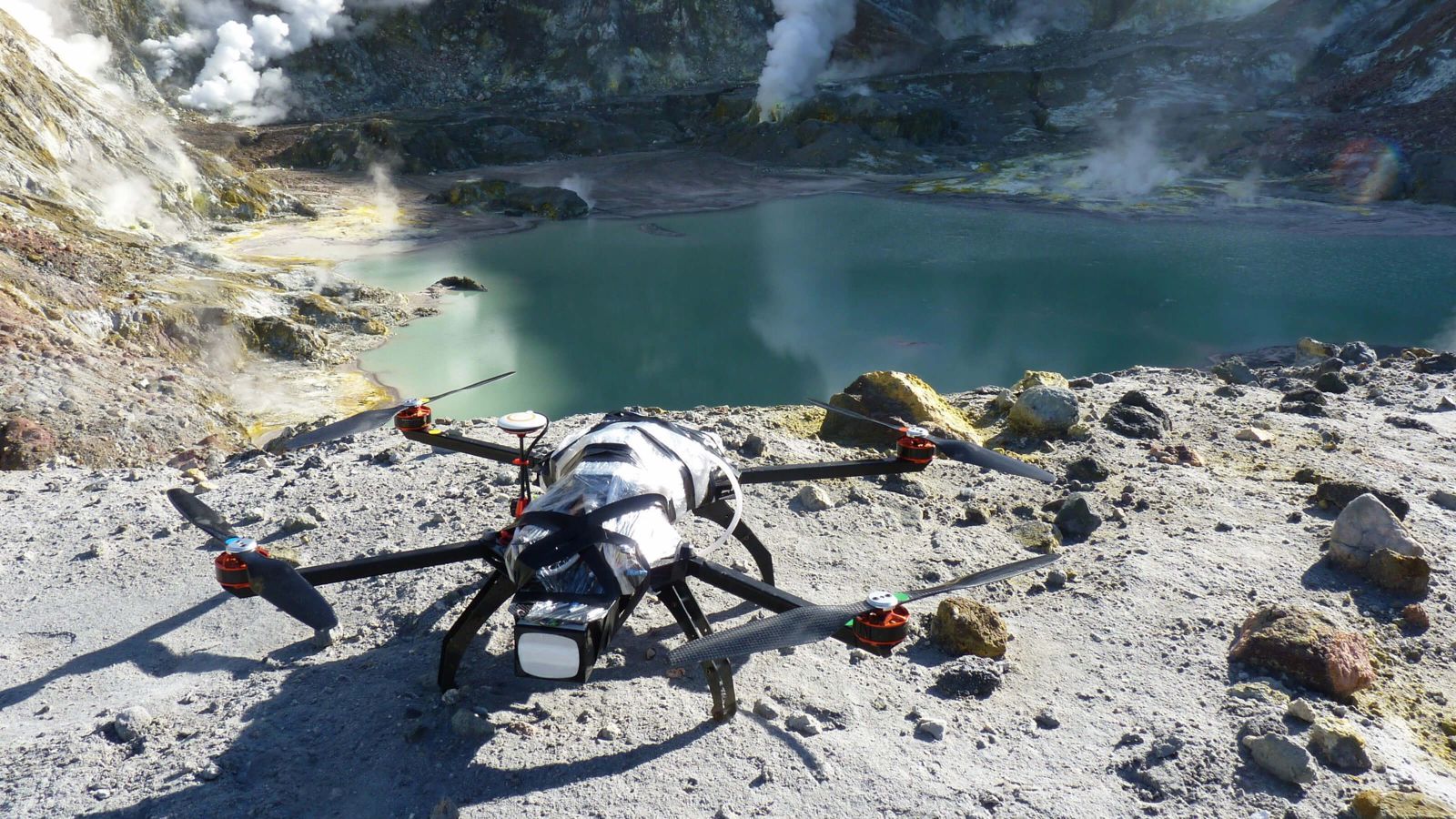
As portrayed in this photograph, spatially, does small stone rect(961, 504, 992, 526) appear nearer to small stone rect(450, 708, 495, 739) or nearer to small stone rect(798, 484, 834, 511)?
small stone rect(798, 484, 834, 511)

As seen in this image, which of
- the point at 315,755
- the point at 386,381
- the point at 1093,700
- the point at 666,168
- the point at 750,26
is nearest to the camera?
the point at 315,755

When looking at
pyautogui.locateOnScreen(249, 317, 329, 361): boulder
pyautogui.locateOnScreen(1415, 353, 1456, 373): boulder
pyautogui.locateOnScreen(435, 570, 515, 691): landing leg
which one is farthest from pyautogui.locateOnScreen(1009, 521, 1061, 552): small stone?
pyautogui.locateOnScreen(249, 317, 329, 361): boulder

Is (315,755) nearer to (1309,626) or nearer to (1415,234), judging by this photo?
(1309,626)

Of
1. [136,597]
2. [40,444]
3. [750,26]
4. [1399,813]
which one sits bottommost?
[40,444]

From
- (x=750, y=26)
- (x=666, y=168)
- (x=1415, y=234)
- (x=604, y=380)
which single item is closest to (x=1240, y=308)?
(x=1415, y=234)

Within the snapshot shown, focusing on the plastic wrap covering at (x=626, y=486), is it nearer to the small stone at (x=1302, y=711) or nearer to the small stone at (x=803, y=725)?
the small stone at (x=803, y=725)

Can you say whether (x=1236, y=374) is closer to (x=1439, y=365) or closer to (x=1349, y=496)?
(x=1439, y=365)
